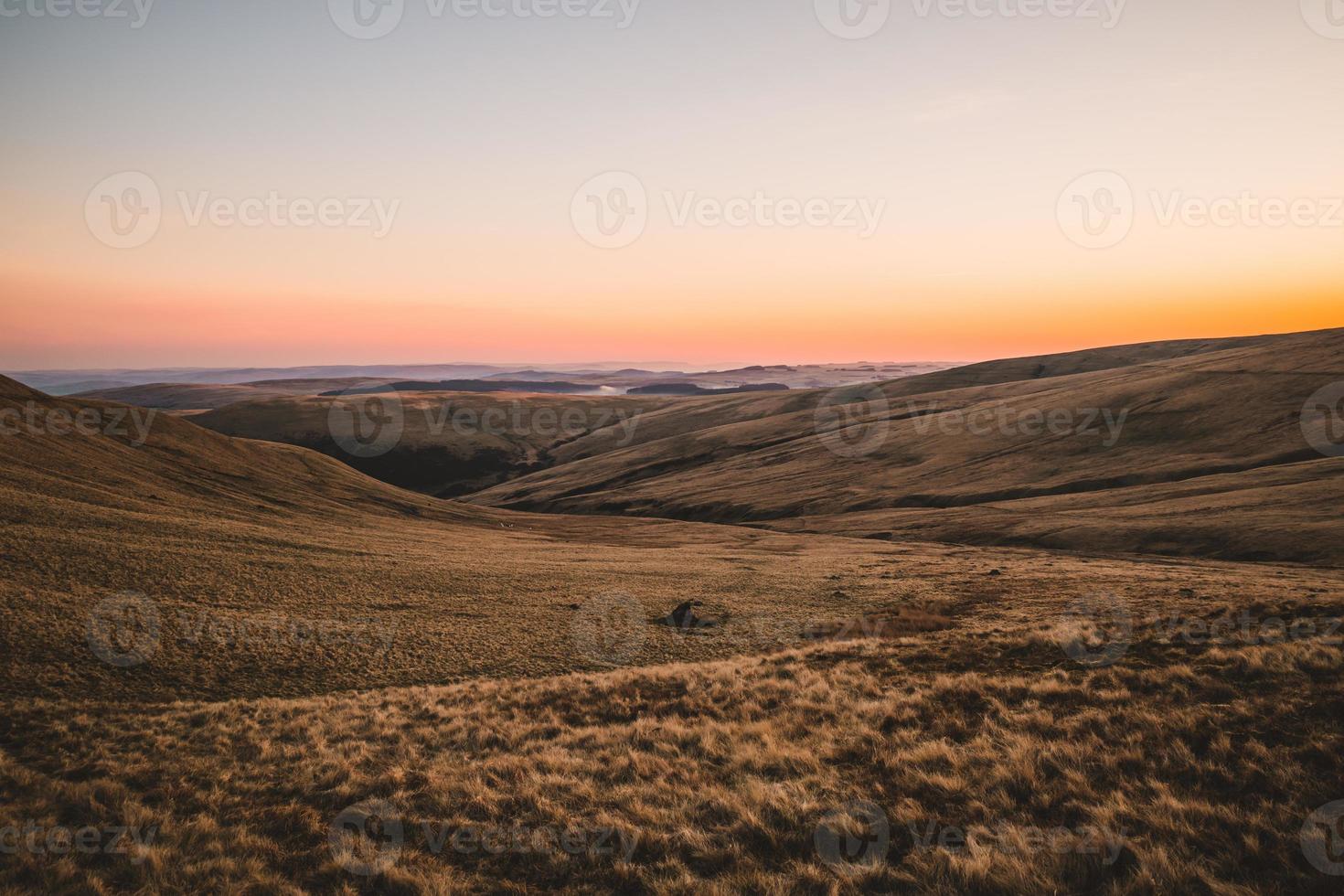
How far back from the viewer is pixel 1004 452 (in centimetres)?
9575

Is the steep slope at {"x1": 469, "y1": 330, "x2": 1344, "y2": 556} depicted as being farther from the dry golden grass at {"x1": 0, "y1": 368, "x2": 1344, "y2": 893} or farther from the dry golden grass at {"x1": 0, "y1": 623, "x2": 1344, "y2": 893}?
the dry golden grass at {"x1": 0, "y1": 623, "x2": 1344, "y2": 893}

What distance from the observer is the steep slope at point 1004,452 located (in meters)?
76.9

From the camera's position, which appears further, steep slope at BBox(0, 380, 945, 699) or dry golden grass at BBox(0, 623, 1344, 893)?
steep slope at BBox(0, 380, 945, 699)

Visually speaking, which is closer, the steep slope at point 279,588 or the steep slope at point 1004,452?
the steep slope at point 279,588

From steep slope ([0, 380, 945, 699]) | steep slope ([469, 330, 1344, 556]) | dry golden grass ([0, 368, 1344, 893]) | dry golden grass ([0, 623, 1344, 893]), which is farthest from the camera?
steep slope ([469, 330, 1344, 556])

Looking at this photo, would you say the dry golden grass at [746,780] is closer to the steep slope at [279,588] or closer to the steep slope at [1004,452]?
the steep slope at [279,588]

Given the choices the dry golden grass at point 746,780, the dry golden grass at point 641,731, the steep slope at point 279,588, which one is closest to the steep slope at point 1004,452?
the steep slope at point 279,588

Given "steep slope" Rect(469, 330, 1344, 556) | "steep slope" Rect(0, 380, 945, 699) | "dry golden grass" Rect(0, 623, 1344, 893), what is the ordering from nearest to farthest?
"dry golden grass" Rect(0, 623, 1344, 893), "steep slope" Rect(0, 380, 945, 699), "steep slope" Rect(469, 330, 1344, 556)

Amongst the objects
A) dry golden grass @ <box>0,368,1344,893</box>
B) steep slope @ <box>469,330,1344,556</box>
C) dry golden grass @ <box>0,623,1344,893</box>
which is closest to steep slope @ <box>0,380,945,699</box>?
dry golden grass @ <box>0,368,1344,893</box>

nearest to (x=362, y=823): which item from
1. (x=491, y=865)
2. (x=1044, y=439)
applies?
(x=491, y=865)

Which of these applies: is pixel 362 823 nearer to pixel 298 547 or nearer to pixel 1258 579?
pixel 298 547

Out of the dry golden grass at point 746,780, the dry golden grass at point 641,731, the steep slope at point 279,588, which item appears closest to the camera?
the dry golden grass at point 746,780

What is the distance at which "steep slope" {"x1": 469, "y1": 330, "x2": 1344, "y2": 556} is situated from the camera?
76.9 metres

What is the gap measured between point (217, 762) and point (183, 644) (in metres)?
11.1
